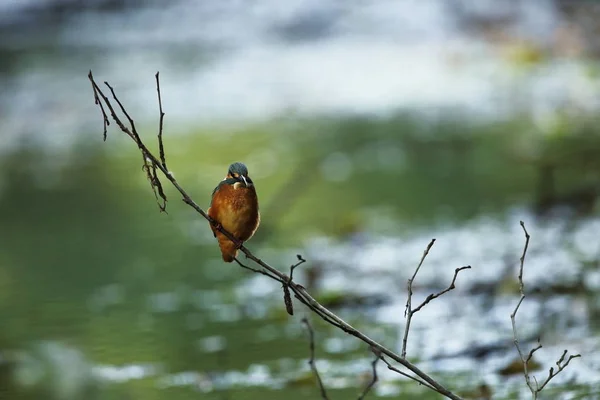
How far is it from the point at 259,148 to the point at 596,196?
4.23 m

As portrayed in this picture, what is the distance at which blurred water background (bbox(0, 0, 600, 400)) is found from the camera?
16.8 feet

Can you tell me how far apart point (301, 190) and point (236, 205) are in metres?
6.48

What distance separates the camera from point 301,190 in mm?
9031

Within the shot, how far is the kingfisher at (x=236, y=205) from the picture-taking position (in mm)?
2539

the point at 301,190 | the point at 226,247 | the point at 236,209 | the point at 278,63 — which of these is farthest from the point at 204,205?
the point at 278,63

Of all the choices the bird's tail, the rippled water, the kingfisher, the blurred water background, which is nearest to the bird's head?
the kingfisher

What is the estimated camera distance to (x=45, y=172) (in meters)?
10.9

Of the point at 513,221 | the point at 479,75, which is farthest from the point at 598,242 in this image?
the point at 479,75

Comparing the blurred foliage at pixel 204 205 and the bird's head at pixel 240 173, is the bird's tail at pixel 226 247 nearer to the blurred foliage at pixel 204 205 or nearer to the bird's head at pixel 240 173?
the bird's head at pixel 240 173

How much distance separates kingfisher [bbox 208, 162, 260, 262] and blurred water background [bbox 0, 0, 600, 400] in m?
2.01

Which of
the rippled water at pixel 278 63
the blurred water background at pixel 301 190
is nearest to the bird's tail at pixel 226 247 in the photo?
the blurred water background at pixel 301 190

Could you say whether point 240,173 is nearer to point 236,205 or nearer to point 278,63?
point 236,205

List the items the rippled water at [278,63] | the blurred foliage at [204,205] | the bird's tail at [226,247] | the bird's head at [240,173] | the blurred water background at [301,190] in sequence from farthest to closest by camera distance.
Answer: the rippled water at [278,63]
the blurred foliage at [204,205]
the blurred water background at [301,190]
the bird's tail at [226,247]
the bird's head at [240,173]

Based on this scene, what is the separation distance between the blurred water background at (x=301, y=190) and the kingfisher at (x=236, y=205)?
6.61 feet
